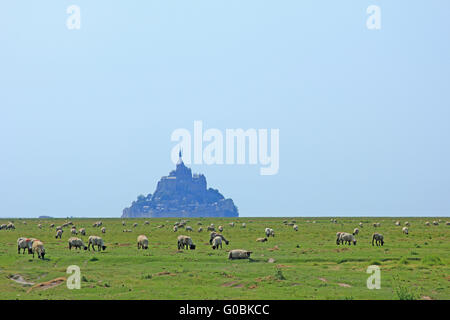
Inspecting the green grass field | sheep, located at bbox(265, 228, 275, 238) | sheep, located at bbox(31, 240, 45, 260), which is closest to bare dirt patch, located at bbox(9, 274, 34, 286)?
the green grass field

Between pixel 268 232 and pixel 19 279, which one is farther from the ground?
pixel 19 279

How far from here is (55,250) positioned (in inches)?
1939

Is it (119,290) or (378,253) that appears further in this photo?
(378,253)

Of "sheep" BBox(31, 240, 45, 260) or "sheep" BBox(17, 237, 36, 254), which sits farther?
"sheep" BBox(17, 237, 36, 254)

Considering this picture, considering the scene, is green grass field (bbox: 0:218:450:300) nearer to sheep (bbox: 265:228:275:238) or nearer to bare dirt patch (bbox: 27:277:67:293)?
bare dirt patch (bbox: 27:277:67:293)


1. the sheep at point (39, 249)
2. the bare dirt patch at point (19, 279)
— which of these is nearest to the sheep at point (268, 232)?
the sheep at point (39, 249)

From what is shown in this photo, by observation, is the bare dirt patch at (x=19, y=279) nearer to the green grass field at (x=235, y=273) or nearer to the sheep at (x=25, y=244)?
the green grass field at (x=235, y=273)

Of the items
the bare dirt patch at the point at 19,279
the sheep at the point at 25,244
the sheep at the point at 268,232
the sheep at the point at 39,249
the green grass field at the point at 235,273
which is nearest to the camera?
the green grass field at the point at 235,273

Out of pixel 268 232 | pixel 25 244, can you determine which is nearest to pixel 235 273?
pixel 25 244

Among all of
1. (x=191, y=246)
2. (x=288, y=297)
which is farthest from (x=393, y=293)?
(x=191, y=246)

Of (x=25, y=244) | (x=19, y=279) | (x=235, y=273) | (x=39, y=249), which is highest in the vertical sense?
(x=39, y=249)

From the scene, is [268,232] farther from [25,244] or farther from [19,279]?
[19,279]
